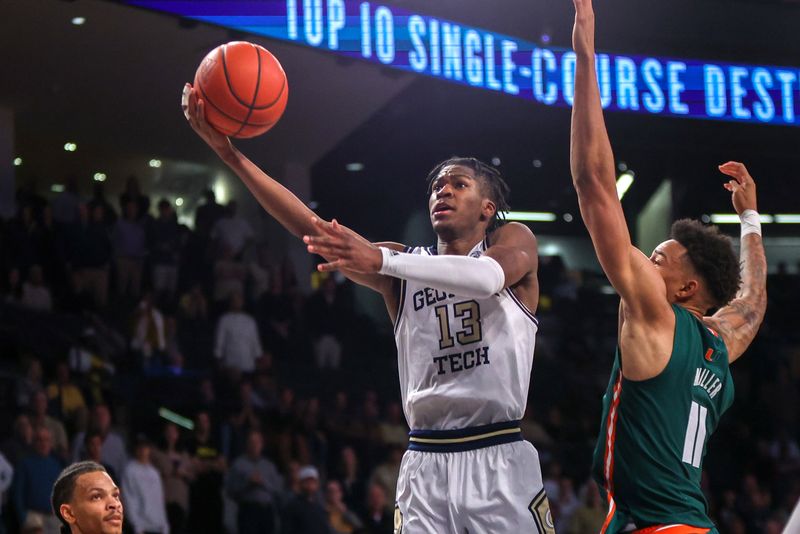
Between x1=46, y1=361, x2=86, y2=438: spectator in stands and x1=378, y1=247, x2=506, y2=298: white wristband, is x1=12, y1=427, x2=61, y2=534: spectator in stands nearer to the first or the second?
x1=46, y1=361, x2=86, y2=438: spectator in stands

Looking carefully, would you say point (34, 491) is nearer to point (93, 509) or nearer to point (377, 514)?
point (377, 514)

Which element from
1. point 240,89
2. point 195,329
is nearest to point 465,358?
point 240,89

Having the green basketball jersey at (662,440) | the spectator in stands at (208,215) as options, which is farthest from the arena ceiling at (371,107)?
the green basketball jersey at (662,440)

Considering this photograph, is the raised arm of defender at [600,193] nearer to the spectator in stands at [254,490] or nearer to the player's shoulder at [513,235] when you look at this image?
the player's shoulder at [513,235]

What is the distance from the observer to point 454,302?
379cm

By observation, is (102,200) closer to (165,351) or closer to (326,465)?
Answer: (165,351)

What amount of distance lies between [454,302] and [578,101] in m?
1.02

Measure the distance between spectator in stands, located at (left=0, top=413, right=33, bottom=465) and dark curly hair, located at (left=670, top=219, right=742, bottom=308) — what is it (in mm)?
6287

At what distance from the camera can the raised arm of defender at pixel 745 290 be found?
3.61 meters

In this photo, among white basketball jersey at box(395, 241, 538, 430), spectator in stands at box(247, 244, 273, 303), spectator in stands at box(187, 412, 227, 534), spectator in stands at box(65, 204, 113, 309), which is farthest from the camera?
spectator in stands at box(247, 244, 273, 303)

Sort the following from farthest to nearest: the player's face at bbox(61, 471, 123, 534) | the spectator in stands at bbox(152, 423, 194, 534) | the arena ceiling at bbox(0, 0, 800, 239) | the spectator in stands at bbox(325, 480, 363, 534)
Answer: the arena ceiling at bbox(0, 0, 800, 239), the spectator in stands at bbox(325, 480, 363, 534), the spectator in stands at bbox(152, 423, 194, 534), the player's face at bbox(61, 471, 123, 534)

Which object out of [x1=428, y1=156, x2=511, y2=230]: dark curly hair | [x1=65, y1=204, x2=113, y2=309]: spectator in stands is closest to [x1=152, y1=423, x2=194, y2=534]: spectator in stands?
[x1=65, y1=204, x2=113, y2=309]: spectator in stands

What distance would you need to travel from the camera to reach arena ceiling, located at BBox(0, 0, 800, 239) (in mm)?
11719

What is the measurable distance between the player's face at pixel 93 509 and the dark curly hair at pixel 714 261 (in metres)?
2.26
